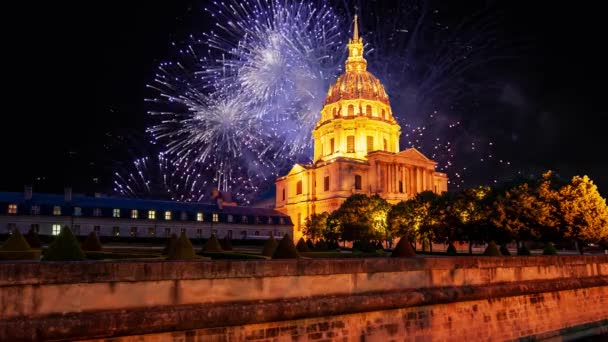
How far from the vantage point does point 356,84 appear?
109125 millimetres

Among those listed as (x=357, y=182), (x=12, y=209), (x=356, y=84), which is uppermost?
(x=356, y=84)

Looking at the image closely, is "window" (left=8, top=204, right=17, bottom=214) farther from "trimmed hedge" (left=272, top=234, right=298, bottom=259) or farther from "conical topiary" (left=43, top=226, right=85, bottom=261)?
"conical topiary" (left=43, top=226, right=85, bottom=261)

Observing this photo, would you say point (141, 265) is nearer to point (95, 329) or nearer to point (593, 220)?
point (95, 329)

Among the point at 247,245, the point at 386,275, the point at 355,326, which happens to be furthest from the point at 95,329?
the point at 247,245

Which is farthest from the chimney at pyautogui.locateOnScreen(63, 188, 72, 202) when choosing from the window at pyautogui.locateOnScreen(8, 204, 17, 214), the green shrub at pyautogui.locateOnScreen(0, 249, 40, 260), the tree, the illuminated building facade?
the green shrub at pyautogui.locateOnScreen(0, 249, 40, 260)

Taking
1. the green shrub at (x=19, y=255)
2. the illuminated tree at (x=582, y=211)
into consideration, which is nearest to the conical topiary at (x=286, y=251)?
the green shrub at (x=19, y=255)

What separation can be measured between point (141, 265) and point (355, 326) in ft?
23.5

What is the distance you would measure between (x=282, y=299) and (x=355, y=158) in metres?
90.4

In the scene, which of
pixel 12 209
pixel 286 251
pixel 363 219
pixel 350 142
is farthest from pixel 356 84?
pixel 286 251

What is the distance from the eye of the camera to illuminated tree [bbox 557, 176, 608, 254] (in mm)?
38222

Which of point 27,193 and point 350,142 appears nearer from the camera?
point 27,193

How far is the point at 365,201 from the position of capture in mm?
70312

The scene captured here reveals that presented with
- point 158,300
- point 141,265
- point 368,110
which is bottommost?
point 158,300

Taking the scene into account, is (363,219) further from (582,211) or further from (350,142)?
(350,142)
